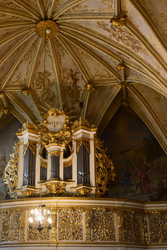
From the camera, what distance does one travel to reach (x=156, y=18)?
13.3 metres

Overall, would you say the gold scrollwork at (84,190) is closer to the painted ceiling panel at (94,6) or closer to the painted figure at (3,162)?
the painted figure at (3,162)

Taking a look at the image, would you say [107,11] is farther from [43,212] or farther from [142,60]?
[43,212]

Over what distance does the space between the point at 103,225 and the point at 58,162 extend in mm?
3456

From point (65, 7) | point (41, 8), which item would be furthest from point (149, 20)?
point (41, 8)

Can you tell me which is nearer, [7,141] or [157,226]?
[157,226]

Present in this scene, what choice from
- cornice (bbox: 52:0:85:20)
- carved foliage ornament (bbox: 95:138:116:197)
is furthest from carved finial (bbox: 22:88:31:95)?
carved foliage ornament (bbox: 95:138:116:197)

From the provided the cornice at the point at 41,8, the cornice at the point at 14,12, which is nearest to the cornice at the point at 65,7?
the cornice at the point at 41,8

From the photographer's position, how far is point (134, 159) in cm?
1917

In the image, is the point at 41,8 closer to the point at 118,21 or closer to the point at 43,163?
the point at 118,21

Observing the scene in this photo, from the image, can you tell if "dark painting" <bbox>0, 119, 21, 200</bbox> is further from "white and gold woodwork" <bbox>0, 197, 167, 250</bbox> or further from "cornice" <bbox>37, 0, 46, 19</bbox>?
"cornice" <bbox>37, 0, 46, 19</bbox>

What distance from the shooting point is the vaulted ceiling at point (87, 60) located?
14453 mm

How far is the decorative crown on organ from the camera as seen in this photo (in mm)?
16156

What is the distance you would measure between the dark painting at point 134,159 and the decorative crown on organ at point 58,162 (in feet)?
4.83

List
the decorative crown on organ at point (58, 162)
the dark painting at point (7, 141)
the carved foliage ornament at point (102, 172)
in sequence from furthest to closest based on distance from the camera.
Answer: the dark painting at point (7, 141)
the carved foliage ornament at point (102, 172)
the decorative crown on organ at point (58, 162)
